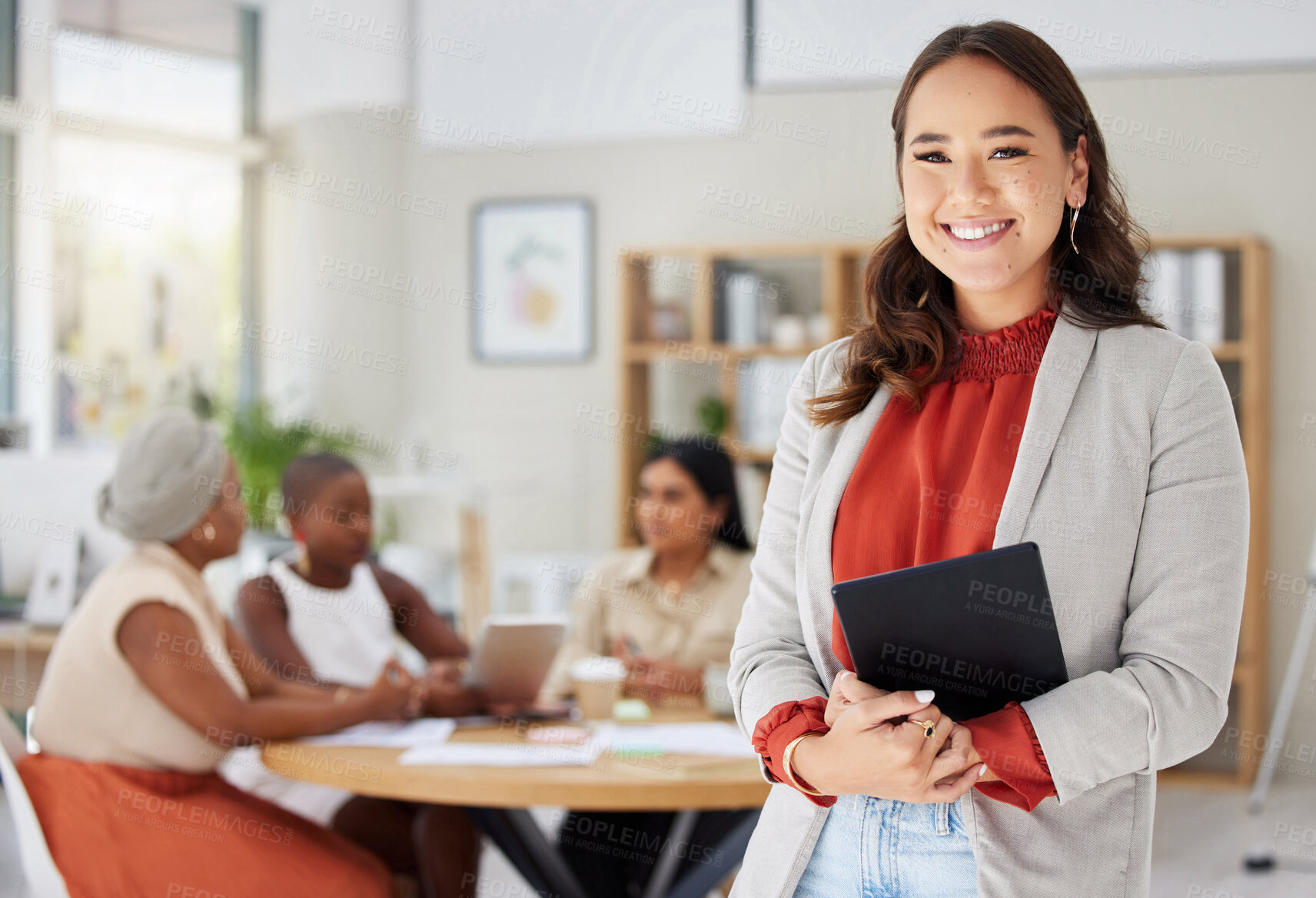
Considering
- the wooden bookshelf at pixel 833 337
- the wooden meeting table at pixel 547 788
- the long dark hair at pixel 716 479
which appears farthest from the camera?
the wooden bookshelf at pixel 833 337

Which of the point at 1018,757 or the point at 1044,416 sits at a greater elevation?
the point at 1044,416

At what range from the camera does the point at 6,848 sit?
12.3 feet

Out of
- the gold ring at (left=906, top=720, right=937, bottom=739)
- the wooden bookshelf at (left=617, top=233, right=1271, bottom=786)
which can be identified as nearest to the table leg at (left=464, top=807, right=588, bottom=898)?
the gold ring at (left=906, top=720, right=937, bottom=739)

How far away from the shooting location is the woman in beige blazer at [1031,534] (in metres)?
1.05

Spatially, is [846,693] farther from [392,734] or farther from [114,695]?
[114,695]

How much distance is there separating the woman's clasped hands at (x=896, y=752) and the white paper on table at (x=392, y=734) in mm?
1347

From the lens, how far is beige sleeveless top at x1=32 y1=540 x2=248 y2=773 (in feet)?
6.99

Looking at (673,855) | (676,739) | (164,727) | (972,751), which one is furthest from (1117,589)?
(164,727)

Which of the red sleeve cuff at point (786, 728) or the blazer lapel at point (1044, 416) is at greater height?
the blazer lapel at point (1044, 416)

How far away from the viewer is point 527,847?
2.30 m

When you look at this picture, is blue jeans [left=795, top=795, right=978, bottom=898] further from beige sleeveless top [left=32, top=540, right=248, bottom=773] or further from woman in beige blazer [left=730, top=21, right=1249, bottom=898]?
beige sleeveless top [left=32, top=540, right=248, bottom=773]

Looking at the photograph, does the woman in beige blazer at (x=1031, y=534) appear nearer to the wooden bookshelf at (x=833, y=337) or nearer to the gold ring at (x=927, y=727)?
the gold ring at (x=927, y=727)

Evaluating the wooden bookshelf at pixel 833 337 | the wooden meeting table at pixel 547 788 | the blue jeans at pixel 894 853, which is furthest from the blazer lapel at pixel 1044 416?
the wooden bookshelf at pixel 833 337

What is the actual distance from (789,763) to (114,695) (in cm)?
152
